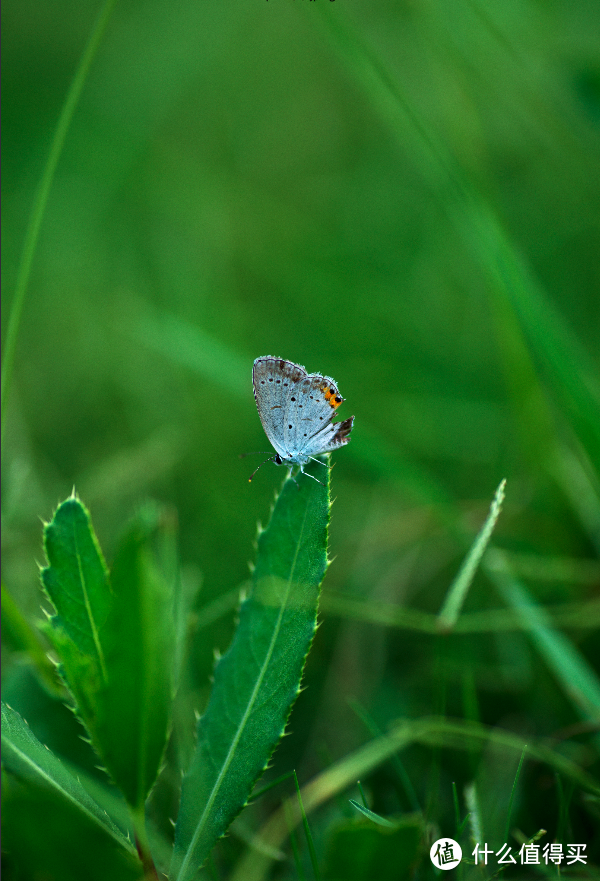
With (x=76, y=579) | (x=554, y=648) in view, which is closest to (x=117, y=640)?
(x=76, y=579)

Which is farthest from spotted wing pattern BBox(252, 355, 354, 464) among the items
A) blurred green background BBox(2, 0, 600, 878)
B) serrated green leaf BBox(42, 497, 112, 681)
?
serrated green leaf BBox(42, 497, 112, 681)

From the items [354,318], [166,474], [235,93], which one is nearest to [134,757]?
[166,474]


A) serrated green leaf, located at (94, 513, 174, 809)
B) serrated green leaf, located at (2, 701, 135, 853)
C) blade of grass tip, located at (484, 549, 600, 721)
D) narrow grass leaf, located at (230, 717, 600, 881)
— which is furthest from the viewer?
blade of grass tip, located at (484, 549, 600, 721)

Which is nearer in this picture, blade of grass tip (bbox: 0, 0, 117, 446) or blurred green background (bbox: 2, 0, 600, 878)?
blade of grass tip (bbox: 0, 0, 117, 446)

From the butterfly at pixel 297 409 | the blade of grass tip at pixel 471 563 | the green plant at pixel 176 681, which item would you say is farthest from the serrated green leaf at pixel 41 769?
the butterfly at pixel 297 409

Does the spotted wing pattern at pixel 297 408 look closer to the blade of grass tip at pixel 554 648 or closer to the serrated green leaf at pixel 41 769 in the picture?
the blade of grass tip at pixel 554 648

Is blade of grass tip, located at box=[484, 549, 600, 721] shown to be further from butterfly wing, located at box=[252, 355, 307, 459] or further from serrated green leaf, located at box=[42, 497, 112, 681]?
serrated green leaf, located at box=[42, 497, 112, 681]
